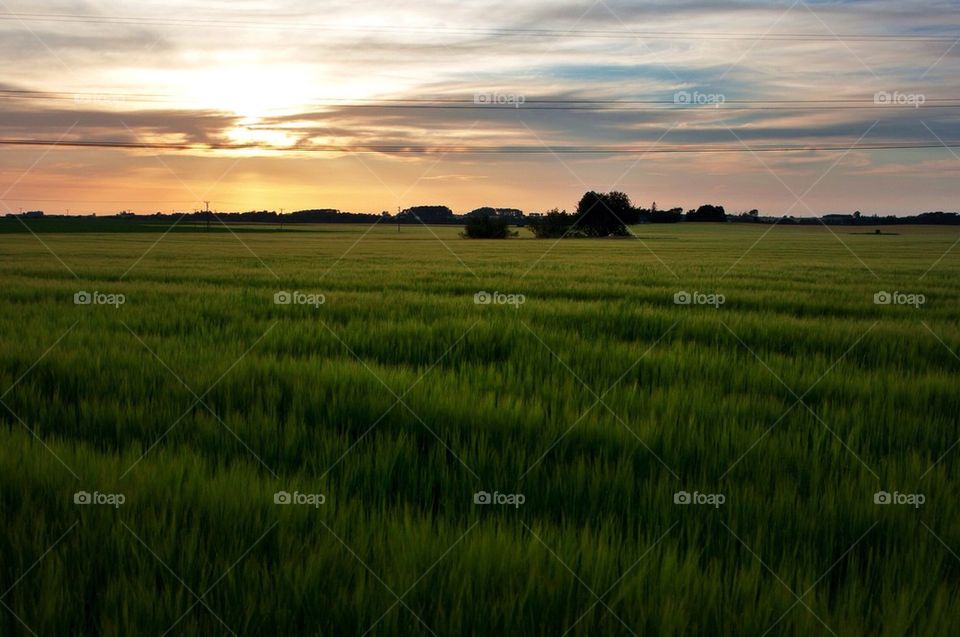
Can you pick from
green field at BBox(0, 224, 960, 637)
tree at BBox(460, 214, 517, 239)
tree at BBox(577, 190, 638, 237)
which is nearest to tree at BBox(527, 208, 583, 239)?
tree at BBox(577, 190, 638, 237)

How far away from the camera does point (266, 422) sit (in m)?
3.96

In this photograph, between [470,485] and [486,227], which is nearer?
[470,485]

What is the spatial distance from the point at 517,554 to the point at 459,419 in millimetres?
1750

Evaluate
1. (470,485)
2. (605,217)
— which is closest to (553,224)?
(605,217)

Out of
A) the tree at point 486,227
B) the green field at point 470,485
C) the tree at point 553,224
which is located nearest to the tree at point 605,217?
the tree at point 553,224

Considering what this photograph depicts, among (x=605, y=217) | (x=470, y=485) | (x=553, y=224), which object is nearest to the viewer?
(x=470, y=485)

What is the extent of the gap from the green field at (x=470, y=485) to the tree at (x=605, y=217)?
2842 inches

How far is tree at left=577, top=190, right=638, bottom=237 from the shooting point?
78688 millimetres

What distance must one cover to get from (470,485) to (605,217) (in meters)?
77.7

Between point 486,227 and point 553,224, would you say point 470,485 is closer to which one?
point 486,227

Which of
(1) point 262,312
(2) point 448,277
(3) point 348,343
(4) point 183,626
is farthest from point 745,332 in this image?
(2) point 448,277

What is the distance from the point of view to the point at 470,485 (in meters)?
3.22

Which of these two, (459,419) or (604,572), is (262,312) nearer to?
(459,419)

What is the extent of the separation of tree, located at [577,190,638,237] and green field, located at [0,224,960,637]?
72.2m
